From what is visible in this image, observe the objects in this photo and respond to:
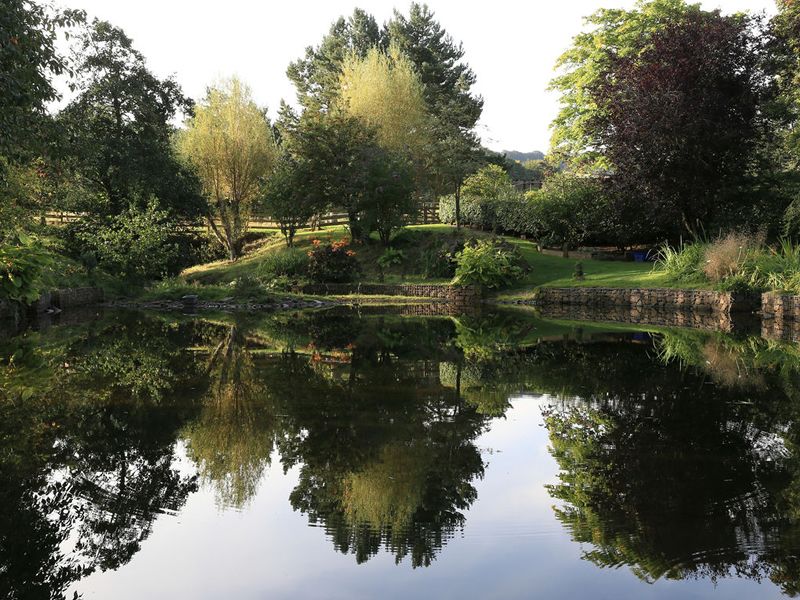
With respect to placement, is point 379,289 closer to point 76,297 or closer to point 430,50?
point 76,297

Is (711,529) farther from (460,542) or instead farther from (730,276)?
(730,276)

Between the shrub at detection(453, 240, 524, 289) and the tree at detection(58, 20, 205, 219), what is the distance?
40.2 ft

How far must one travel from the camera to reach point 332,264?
2470 cm

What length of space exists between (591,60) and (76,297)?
21.7 m

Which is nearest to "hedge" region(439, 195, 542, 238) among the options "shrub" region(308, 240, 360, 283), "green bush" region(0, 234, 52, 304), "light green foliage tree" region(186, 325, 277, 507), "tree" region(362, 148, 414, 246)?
"tree" region(362, 148, 414, 246)

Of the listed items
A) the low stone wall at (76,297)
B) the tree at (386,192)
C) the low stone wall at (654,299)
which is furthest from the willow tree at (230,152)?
the low stone wall at (654,299)

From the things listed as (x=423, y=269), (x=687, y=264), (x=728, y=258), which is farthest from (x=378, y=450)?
(x=423, y=269)

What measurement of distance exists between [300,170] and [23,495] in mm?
23853

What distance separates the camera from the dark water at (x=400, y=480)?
336 centimetres

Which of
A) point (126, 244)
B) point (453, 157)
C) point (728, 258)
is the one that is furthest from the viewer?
point (453, 157)

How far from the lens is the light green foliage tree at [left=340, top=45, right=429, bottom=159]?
1294 inches

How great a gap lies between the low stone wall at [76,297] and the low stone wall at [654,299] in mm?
14442

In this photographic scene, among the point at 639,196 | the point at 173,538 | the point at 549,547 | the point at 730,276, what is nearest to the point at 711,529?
the point at 549,547

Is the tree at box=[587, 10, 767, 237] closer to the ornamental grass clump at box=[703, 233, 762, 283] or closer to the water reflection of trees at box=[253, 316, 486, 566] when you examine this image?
the ornamental grass clump at box=[703, 233, 762, 283]
